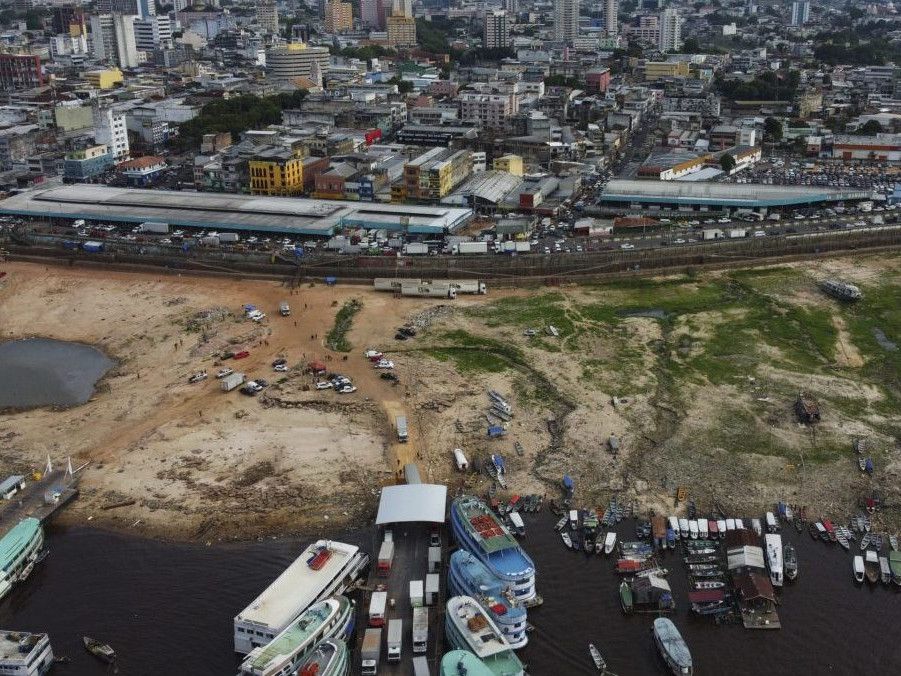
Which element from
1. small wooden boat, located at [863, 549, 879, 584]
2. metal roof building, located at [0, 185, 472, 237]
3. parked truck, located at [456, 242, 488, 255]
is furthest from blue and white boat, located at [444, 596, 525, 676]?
metal roof building, located at [0, 185, 472, 237]

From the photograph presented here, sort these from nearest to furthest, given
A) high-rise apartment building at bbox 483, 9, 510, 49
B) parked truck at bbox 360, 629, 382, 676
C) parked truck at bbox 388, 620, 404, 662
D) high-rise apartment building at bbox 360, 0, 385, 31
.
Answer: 1. parked truck at bbox 360, 629, 382, 676
2. parked truck at bbox 388, 620, 404, 662
3. high-rise apartment building at bbox 483, 9, 510, 49
4. high-rise apartment building at bbox 360, 0, 385, 31

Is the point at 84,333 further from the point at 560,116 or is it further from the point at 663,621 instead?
the point at 560,116

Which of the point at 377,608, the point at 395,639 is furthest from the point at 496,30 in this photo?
the point at 395,639

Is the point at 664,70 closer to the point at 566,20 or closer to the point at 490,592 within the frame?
the point at 566,20

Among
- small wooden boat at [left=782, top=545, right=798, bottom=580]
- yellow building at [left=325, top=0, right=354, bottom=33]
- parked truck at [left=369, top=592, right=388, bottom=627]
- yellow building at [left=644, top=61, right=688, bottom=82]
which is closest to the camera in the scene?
parked truck at [left=369, top=592, right=388, bottom=627]

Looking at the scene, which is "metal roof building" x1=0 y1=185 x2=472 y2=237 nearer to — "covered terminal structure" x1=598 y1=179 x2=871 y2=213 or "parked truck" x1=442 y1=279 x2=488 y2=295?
"parked truck" x1=442 y1=279 x2=488 y2=295

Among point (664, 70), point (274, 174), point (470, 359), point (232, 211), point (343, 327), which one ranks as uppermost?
point (664, 70)
